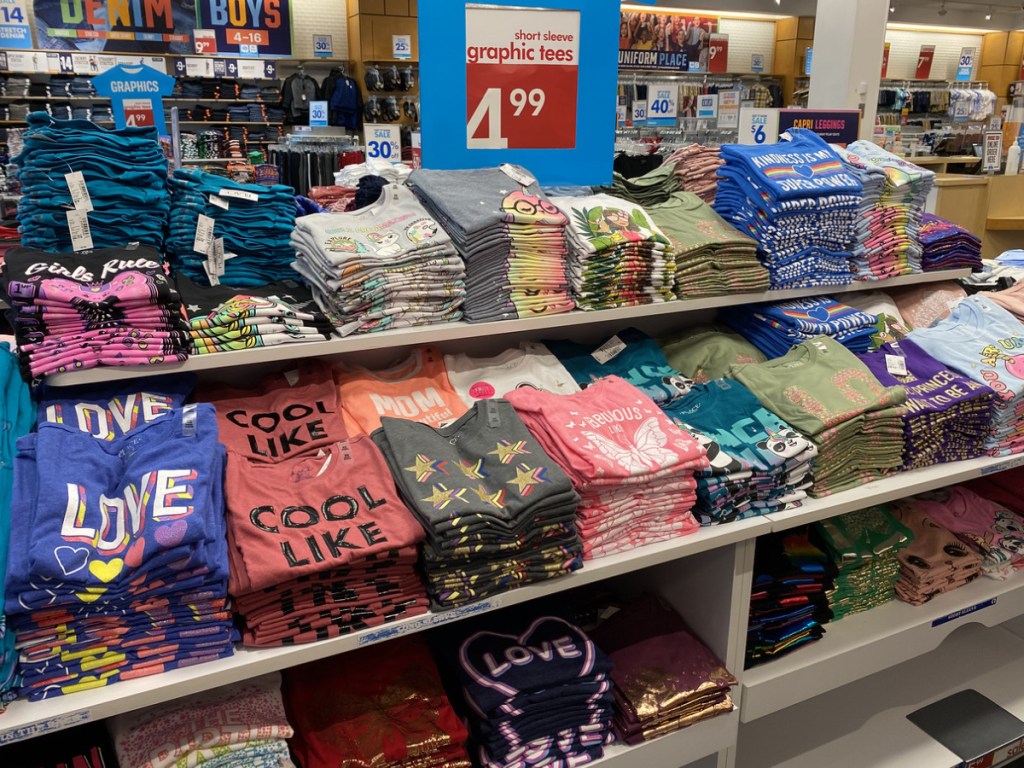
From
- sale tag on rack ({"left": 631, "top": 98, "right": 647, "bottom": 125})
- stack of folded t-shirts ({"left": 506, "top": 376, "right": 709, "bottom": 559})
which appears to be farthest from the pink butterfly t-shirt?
sale tag on rack ({"left": 631, "top": 98, "right": 647, "bottom": 125})

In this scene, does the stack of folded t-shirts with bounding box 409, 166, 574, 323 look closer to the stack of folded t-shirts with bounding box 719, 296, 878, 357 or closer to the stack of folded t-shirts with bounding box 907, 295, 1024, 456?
the stack of folded t-shirts with bounding box 719, 296, 878, 357

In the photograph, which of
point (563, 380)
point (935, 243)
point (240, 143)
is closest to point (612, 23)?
point (563, 380)

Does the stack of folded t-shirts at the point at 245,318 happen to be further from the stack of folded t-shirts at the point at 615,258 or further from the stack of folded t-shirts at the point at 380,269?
the stack of folded t-shirts at the point at 615,258

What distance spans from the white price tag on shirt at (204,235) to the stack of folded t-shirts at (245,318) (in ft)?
0.27

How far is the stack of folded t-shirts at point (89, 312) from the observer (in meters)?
1.51

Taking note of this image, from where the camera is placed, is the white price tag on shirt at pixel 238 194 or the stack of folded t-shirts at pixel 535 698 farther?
the white price tag on shirt at pixel 238 194

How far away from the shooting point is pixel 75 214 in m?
1.78

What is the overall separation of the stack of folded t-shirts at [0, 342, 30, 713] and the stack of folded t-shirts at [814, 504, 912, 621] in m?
1.91

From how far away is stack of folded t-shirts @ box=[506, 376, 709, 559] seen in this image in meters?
1.65

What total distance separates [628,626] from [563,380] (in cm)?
65

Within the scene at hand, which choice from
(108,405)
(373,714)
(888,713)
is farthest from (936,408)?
(108,405)

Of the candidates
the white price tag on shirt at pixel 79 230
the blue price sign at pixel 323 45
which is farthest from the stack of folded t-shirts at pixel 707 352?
the blue price sign at pixel 323 45

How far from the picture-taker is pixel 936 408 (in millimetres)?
2078

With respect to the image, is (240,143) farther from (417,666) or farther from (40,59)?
(417,666)
